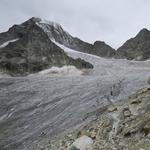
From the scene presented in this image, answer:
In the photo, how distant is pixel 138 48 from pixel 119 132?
4166 inches

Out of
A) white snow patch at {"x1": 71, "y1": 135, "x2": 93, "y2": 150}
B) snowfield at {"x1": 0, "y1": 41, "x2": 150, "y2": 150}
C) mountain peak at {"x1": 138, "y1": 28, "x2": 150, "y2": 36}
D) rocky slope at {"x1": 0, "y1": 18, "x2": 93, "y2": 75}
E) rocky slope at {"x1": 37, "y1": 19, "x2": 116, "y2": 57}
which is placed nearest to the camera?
white snow patch at {"x1": 71, "y1": 135, "x2": 93, "y2": 150}

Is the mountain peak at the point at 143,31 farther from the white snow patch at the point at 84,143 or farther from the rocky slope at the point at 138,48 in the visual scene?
the white snow patch at the point at 84,143

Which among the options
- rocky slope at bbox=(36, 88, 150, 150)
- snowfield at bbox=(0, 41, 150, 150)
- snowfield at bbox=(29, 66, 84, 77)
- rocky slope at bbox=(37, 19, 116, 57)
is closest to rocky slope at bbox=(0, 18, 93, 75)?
snowfield at bbox=(29, 66, 84, 77)

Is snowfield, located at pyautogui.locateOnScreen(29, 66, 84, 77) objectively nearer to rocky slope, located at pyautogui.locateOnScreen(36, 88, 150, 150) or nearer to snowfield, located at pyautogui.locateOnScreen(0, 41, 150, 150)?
snowfield, located at pyautogui.locateOnScreen(0, 41, 150, 150)

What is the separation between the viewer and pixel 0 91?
138ft

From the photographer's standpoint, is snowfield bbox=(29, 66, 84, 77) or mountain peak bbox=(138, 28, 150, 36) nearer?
snowfield bbox=(29, 66, 84, 77)

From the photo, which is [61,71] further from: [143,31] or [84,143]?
[143,31]

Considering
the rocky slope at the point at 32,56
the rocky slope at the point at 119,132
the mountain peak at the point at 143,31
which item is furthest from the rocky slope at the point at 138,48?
the rocky slope at the point at 119,132

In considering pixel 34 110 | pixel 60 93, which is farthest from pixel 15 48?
pixel 34 110

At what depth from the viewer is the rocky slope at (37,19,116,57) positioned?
355ft

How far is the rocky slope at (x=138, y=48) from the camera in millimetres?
112062

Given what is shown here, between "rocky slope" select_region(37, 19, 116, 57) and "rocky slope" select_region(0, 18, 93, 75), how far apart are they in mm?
26219

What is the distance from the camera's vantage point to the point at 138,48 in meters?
120

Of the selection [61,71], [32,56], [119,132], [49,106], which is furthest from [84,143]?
[32,56]
